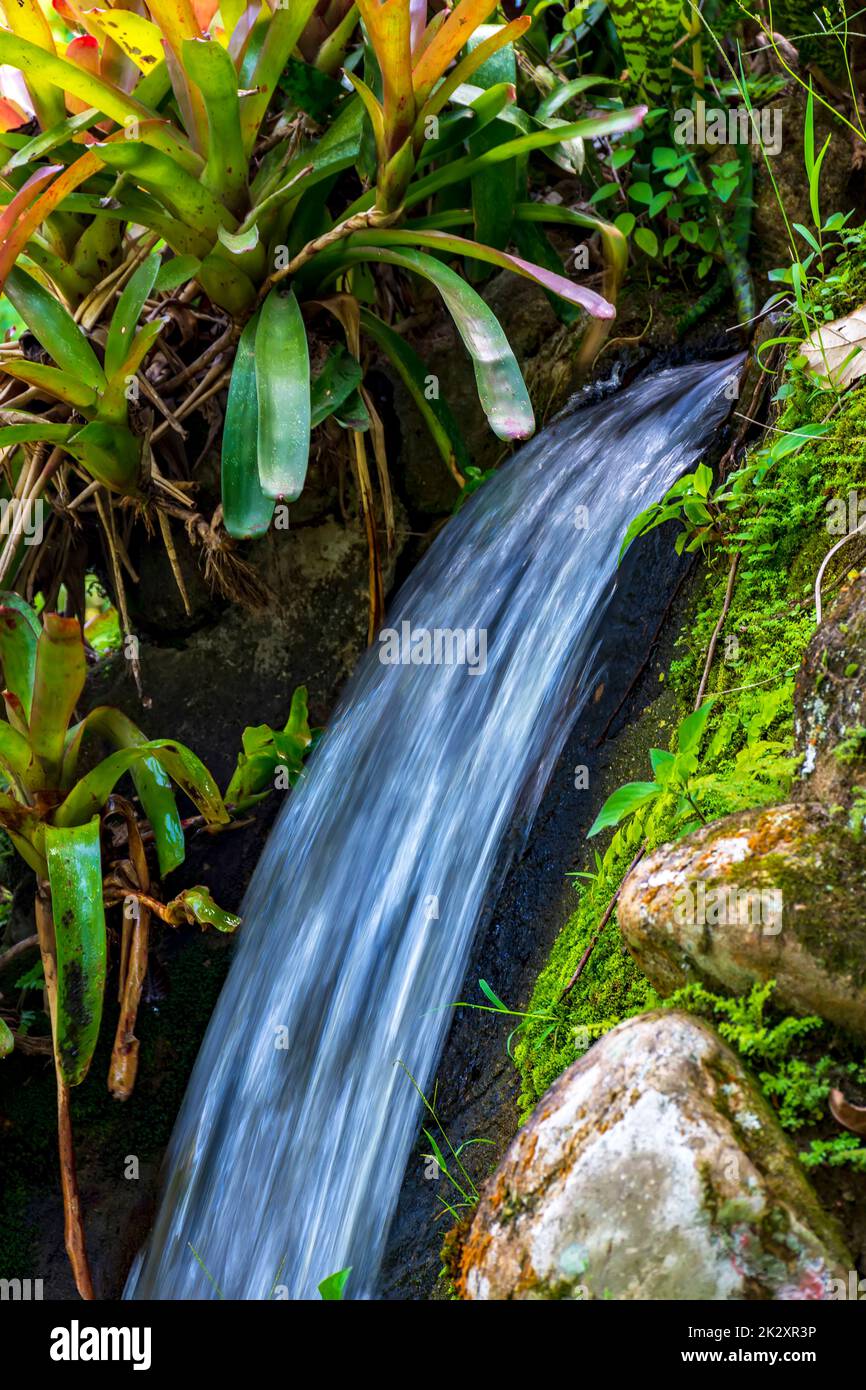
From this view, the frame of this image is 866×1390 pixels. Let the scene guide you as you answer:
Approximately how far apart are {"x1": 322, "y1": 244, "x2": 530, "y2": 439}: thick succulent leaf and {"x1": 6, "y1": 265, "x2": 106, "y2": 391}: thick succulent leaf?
2.47 ft

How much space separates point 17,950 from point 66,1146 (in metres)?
0.58

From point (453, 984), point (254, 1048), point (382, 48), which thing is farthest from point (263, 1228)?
point (382, 48)

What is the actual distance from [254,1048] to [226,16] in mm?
2332

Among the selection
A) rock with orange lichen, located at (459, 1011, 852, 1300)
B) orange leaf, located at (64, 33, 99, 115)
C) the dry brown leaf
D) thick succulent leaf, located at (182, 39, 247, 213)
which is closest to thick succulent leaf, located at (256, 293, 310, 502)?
thick succulent leaf, located at (182, 39, 247, 213)

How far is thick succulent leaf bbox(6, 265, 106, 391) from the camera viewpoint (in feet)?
8.82

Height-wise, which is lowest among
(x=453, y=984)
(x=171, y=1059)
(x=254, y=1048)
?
(x=171, y=1059)

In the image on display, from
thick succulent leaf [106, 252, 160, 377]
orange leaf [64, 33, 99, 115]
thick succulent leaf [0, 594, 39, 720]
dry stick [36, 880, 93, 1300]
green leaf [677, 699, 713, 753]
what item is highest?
orange leaf [64, 33, 99, 115]

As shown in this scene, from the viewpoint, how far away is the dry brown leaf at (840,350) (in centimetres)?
209

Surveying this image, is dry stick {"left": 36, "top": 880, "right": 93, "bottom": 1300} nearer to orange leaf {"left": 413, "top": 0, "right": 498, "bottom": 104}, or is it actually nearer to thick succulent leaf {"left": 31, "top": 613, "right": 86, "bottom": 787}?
thick succulent leaf {"left": 31, "top": 613, "right": 86, "bottom": 787}

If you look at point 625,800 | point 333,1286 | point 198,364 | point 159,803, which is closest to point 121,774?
point 159,803

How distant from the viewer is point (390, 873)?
7.97ft

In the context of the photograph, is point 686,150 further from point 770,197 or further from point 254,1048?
point 254,1048

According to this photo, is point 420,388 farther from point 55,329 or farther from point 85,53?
point 85,53
